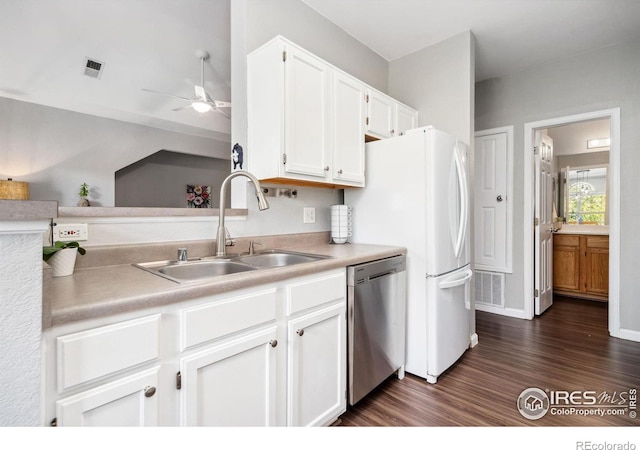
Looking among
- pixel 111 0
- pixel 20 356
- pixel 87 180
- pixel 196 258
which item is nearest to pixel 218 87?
pixel 111 0

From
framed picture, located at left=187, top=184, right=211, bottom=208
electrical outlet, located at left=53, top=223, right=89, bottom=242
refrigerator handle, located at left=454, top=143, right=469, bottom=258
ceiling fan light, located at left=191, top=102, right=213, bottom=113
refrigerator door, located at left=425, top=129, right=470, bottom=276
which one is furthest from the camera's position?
framed picture, located at left=187, top=184, right=211, bottom=208

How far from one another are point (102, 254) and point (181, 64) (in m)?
3.32

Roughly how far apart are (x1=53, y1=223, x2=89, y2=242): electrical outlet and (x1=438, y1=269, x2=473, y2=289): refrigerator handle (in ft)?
6.59

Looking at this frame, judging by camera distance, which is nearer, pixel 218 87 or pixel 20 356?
pixel 20 356

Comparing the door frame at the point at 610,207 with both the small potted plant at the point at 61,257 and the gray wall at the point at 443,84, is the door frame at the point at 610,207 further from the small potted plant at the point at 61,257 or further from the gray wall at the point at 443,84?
the small potted plant at the point at 61,257

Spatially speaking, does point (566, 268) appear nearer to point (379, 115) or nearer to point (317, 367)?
point (379, 115)

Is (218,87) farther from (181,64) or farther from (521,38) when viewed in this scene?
(521,38)

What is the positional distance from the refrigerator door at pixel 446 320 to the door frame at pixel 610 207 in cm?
142

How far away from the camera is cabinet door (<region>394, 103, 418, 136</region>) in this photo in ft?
8.85

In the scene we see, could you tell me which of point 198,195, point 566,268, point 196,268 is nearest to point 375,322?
point 196,268

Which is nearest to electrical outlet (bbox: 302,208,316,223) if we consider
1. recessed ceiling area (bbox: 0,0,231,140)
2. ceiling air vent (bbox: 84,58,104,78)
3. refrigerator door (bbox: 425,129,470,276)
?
refrigerator door (bbox: 425,129,470,276)

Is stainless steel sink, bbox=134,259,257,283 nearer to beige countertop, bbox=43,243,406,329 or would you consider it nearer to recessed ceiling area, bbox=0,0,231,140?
beige countertop, bbox=43,243,406,329

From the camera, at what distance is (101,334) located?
2.77ft

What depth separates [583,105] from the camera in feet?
9.99
